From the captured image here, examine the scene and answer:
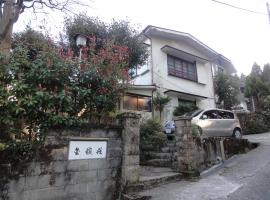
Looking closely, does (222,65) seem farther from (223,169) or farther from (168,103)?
(223,169)

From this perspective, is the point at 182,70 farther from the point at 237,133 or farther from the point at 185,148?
the point at 185,148

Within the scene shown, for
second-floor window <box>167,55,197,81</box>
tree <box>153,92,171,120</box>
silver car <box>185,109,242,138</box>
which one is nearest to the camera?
silver car <box>185,109,242,138</box>

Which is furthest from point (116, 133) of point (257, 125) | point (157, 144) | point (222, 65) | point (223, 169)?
point (222, 65)

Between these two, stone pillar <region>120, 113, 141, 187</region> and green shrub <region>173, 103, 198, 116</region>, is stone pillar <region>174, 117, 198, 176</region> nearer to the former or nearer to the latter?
stone pillar <region>120, 113, 141, 187</region>

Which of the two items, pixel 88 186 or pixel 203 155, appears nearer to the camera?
pixel 88 186

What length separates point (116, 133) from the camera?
573cm

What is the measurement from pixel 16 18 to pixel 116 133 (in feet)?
19.9

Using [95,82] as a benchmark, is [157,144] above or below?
below

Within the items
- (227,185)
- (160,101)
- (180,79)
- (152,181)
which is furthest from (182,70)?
(152,181)

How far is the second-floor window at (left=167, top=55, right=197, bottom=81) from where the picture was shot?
53.4ft


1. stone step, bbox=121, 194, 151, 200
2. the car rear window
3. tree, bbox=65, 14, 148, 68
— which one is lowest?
stone step, bbox=121, 194, 151, 200

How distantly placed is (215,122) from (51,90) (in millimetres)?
8414

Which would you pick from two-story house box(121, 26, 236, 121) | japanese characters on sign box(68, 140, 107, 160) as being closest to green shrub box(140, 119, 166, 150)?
two-story house box(121, 26, 236, 121)

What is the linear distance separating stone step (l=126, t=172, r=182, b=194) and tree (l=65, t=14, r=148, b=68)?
7.75 meters
